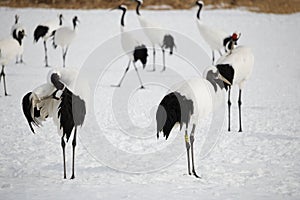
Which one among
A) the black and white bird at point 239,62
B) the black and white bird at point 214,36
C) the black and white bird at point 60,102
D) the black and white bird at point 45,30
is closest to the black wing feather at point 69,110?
the black and white bird at point 60,102

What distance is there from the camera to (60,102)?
4.41 m

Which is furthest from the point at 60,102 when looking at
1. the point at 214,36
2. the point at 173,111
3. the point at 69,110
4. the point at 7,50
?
the point at 214,36

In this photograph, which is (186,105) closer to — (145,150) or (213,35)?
(145,150)

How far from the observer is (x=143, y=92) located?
9.04 m

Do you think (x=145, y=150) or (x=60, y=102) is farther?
(x=145, y=150)

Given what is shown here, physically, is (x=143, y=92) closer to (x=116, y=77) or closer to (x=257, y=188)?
(x=116, y=77)

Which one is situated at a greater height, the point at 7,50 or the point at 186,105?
the point at 7,50

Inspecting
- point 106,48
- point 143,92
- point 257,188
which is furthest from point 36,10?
point 257,188

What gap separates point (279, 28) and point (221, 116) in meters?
11.0

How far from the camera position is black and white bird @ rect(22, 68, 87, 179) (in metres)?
4.29

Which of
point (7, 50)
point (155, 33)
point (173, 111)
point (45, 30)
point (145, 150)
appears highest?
point (45, 30)

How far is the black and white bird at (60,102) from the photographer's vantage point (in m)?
4.29

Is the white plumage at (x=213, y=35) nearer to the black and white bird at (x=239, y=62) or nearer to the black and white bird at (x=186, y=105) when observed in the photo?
the black and white bird at (x=239, y=62)

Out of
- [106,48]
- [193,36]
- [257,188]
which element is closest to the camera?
[257,188]
